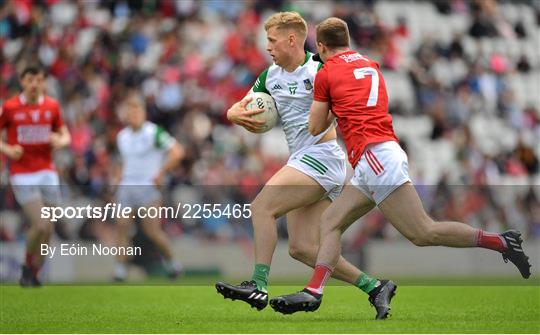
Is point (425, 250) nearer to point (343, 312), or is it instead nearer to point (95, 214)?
point (95, 214)

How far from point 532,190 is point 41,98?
9541 millimetres

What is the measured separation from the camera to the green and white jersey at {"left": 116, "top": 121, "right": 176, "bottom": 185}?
53.9 feet

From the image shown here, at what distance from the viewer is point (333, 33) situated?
28.7 ft

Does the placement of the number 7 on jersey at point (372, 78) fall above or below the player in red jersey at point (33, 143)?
above

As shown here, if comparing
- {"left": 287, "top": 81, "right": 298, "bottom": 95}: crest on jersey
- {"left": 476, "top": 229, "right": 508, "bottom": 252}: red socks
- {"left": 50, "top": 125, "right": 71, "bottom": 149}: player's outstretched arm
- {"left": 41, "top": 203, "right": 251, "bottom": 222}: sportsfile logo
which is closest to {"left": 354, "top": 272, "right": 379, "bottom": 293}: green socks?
{"left": 476, "top": 229, "right": 508, "bottom": 252}: red socks

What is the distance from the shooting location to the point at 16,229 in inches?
639

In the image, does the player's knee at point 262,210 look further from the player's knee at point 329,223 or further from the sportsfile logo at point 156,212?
the sportsfile logo at point 156,212

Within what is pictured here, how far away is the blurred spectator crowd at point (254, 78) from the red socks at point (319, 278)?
359 inches

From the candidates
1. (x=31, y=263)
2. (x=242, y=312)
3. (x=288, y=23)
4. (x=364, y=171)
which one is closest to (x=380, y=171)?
(x=364, y=171)

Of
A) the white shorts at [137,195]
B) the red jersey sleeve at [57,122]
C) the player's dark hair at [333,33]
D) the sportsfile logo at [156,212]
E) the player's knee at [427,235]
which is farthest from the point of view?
the white shorts at [137,195]

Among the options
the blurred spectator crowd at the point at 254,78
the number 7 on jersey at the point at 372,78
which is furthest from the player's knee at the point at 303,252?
the blurred spectator crowd at the point at 254,78

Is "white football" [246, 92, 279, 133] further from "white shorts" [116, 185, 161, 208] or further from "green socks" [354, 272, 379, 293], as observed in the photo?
"white shorts" [116, 185, 161, 208]

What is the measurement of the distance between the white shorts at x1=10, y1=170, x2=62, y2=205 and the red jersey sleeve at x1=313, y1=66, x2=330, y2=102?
6.04 m

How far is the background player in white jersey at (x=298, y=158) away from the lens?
30.0 feet
